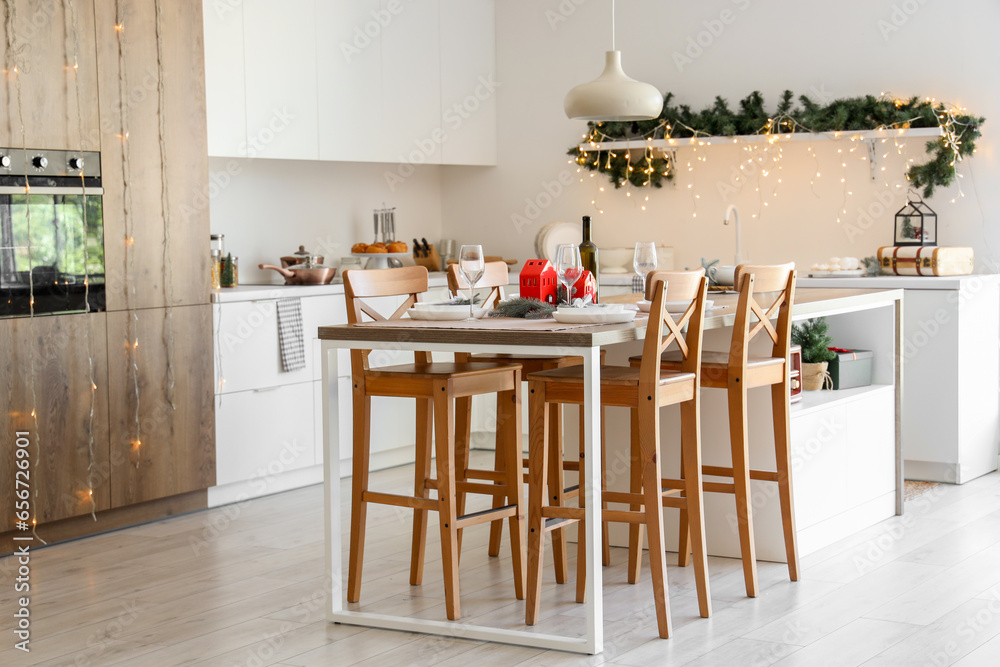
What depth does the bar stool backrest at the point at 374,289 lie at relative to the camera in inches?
131

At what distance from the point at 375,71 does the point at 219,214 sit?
1043 mm

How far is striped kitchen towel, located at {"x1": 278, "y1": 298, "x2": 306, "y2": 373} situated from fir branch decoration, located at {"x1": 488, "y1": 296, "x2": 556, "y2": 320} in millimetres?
1742

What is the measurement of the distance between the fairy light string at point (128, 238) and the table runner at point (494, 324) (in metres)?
1.45

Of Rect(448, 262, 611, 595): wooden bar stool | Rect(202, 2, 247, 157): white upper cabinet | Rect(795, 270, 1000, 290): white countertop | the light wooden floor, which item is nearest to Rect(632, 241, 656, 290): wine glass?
Rect(448, 262, 611, 595): wooden bar stool

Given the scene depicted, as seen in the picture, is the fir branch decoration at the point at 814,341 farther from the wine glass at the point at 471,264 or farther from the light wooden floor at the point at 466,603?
the wine glass at the point at 471,264

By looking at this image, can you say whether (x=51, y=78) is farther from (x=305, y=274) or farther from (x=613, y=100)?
(x=613, y=100)

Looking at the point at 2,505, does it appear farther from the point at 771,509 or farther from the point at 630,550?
the point at 771,509

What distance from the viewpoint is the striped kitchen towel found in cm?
488

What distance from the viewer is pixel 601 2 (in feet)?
20.0

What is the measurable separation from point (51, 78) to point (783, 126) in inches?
129

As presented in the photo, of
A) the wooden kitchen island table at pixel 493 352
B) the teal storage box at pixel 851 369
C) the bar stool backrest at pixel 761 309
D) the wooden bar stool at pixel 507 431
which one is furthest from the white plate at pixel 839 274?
the wooden kitchen island table at pixel 493 352

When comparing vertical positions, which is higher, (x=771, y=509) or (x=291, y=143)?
(x=291, y=143)

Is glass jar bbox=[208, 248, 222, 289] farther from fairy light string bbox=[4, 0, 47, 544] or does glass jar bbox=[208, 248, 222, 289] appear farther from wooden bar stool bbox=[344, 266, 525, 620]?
wooden bar stool bbox=[344, 266, 525, 620]

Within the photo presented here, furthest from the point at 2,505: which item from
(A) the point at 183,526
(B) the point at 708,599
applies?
(B) the point at 708,599
